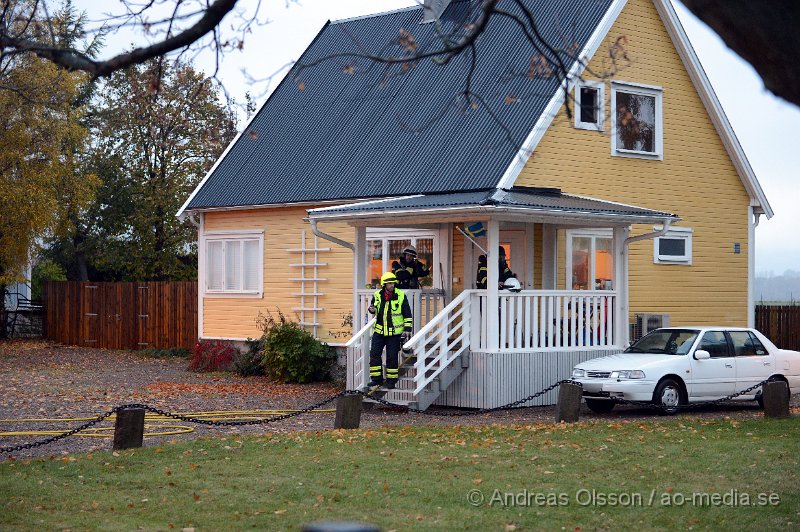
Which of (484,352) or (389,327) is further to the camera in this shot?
(484,352)

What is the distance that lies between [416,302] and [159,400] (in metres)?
4.89

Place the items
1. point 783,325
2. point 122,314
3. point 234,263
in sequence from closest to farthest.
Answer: point 234,263 < point 783,325 < point 122,314

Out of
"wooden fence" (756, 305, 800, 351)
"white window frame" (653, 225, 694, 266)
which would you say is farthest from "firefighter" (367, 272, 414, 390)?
"wooden fence" (756, 305, 800, 351)

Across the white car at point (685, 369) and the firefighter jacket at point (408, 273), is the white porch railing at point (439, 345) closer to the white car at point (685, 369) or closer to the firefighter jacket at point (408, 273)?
the firefighter jacket at point (408, 273)

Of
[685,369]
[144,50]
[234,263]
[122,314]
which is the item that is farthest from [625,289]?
[122,314]

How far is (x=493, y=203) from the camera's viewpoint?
18.1 metres

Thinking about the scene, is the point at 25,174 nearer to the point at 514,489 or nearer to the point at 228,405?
the point at 228,405

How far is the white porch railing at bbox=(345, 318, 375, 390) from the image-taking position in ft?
63.2

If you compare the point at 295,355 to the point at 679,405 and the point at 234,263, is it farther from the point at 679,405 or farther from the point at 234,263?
the point at 679,405

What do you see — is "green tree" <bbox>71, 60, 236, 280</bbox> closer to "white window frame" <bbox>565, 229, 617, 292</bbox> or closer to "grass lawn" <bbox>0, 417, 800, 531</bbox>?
"white window frame" <bbox>565, 229, 617, 292</bbox>

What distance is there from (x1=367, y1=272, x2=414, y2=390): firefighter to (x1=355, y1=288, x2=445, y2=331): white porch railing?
1045 mm

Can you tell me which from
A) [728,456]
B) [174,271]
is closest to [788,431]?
[728,456]

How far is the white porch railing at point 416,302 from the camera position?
64.8 ft

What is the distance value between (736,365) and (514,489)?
9.46 metres
